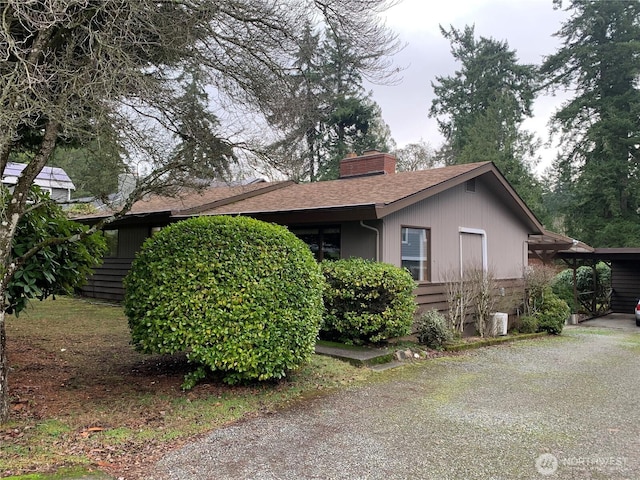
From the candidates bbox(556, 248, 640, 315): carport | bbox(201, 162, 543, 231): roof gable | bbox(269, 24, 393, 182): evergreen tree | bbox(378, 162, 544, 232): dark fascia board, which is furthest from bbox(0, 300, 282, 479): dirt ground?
bbox(556, 248, 640, 315): carport

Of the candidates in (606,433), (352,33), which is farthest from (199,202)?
(606,433)

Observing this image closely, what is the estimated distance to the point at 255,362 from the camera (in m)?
4.99

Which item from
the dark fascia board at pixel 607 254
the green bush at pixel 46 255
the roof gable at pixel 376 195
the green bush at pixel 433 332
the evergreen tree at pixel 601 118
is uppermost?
the evergreen tree at pixel 601 118

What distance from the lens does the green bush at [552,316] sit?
11.2 metres

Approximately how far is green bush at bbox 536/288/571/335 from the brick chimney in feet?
17.3

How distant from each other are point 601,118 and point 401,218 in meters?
21.6

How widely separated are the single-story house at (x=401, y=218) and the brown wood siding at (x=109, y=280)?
0.18 feet

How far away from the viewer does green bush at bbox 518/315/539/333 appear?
1102cm

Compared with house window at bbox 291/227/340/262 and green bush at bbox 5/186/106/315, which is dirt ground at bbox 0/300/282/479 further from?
house window at bbox 291/227/340/262

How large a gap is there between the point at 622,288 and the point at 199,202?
16.9 meters

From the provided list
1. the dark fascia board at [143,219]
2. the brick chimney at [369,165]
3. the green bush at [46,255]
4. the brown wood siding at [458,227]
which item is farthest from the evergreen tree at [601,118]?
the green bush at [46,255]

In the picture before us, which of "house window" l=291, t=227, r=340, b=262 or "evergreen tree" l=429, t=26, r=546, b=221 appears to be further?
"evergreen tree" l=429, t=26, r=546, b=221

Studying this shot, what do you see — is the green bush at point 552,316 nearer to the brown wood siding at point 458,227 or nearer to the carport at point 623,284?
the brown wood siding at point 458,227

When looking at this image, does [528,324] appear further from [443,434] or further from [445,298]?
[443,434]
